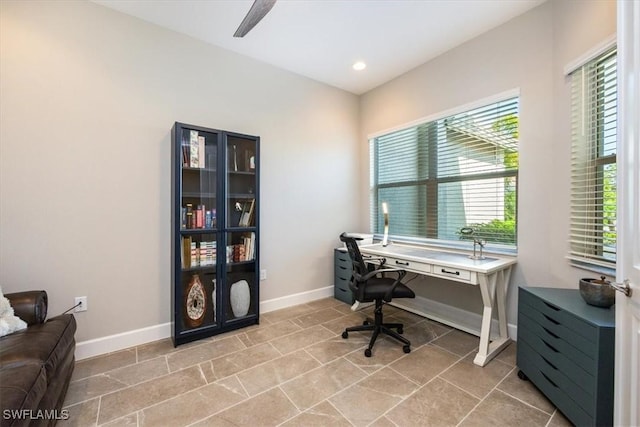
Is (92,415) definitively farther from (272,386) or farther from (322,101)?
(322,101)

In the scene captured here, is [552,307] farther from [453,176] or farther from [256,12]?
[256,12]

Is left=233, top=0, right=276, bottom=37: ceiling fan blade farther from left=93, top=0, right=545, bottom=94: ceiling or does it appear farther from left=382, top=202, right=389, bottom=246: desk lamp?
left=382, top=202, right=389, bottom=246: desk lamp

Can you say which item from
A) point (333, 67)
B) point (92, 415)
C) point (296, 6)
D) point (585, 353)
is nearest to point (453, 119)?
point (333, 67)

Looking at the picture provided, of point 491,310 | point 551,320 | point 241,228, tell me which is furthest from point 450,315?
point 241,228

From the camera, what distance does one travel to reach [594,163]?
1.92 m

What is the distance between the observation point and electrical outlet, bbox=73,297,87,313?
2.15 m

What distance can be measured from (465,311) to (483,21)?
2.72 metres

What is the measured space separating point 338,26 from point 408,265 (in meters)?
2.31

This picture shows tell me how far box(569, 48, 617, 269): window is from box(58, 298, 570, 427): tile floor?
1.05 metres

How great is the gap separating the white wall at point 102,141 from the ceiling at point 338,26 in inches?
8.5

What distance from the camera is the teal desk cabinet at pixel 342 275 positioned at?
340 centimetres

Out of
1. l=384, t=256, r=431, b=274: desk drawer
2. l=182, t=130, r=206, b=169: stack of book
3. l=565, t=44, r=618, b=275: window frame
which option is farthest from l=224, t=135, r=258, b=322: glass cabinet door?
l=565, t=44, r=618, b=275: window frame

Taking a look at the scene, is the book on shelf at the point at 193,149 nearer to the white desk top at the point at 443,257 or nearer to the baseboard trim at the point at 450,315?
the white desk top at the point at 443,257

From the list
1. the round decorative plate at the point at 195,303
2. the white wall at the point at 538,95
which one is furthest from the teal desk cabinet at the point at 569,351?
the round decorative plate at the point at 195,303
